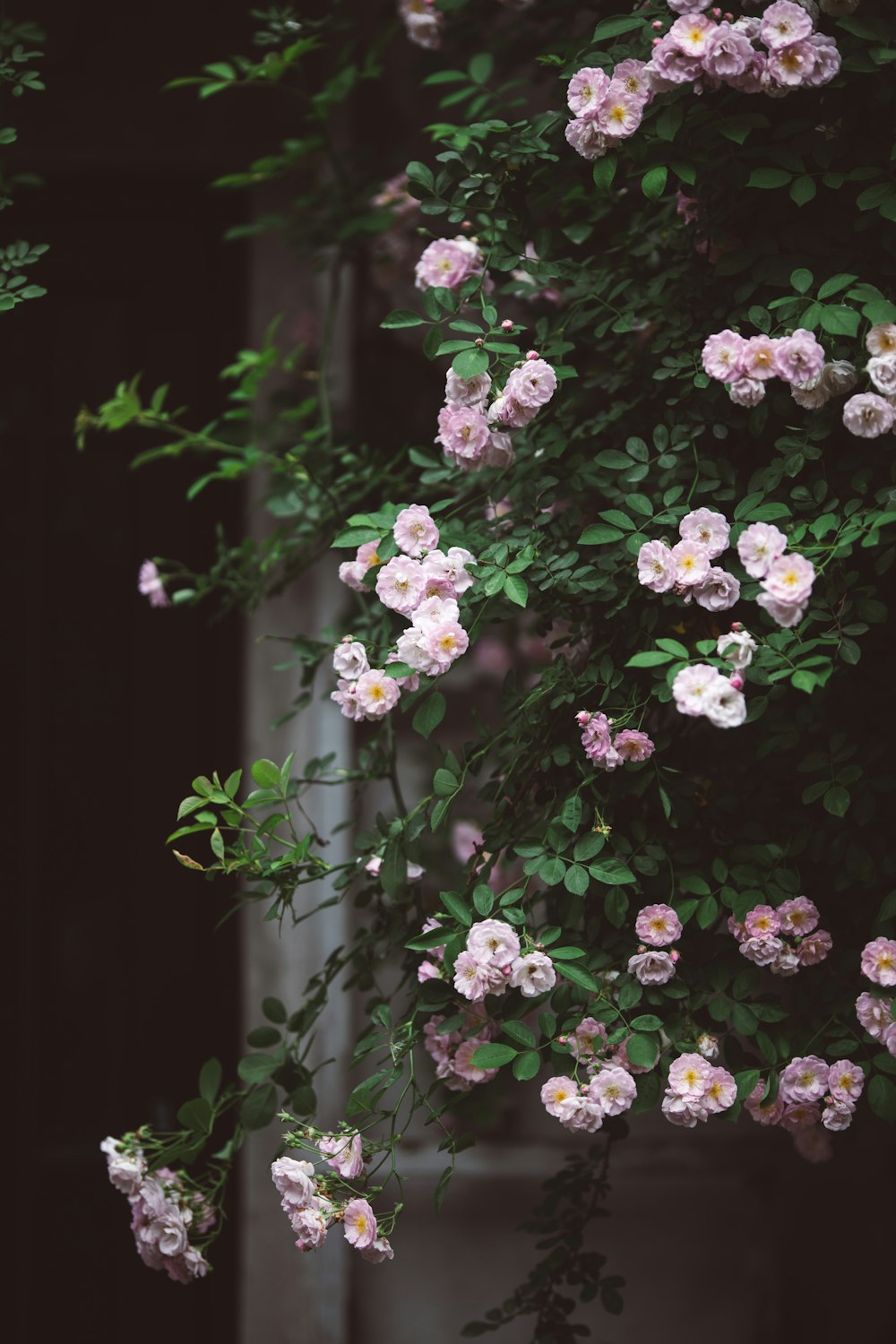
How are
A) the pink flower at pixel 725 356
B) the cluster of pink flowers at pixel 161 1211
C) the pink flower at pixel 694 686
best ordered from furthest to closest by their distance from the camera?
the cluster of pink flowers at pixel 161 1211 → the pink flower at pixel 725 356 → the pink flower at pixel 694 686

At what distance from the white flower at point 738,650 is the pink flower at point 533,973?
0.34 meters

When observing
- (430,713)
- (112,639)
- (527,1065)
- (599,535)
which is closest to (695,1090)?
(527,1065)

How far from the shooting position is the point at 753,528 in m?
1.09

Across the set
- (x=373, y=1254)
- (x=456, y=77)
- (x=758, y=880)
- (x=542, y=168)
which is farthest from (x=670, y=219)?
(x=373, y=1254)

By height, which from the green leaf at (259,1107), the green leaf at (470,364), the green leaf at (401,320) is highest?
the green leaf at (401,320)

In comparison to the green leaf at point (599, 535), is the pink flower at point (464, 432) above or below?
above

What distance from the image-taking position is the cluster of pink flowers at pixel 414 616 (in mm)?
1119

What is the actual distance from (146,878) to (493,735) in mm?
1008

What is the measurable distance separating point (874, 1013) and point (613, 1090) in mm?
265

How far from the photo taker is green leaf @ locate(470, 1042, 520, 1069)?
1.13 metres

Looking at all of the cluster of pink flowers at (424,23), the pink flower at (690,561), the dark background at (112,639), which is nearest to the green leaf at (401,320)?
the pink flower at (690,561)

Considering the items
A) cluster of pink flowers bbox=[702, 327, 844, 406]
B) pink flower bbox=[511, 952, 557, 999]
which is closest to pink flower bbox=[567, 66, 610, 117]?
cluster of pink flowers bbox=[702, 327, 844, 406]

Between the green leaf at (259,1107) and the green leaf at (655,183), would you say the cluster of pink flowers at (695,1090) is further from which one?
the green leaf at (655,183)

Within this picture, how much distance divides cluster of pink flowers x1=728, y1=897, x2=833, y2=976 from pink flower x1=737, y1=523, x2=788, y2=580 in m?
0.34
